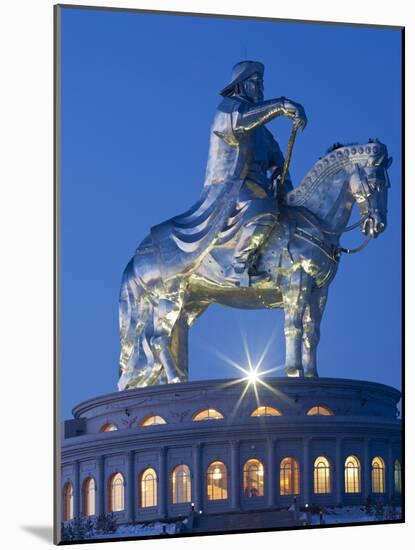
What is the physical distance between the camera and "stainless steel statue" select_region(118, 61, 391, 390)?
1619 inches

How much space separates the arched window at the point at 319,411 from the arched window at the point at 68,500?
406 centimetres

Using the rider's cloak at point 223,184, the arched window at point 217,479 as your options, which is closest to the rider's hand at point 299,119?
the rider's cloak at point 223,184

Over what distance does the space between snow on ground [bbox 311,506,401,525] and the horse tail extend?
144 inches

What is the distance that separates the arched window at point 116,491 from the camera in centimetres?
4150

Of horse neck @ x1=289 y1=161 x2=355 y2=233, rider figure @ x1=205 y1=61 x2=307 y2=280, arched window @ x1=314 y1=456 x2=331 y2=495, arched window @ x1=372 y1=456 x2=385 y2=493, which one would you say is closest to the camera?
rider figure @ x1=205 y1=61 x2=307 y2=280

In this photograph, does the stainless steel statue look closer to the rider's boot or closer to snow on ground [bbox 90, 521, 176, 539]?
the rider's boot

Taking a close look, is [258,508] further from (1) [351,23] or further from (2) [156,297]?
(1) [351,23]

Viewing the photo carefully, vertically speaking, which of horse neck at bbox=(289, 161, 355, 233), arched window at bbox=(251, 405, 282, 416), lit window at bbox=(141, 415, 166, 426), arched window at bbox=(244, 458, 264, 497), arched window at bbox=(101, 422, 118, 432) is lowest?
arched window at bbox=(244, 458, 264, 497)

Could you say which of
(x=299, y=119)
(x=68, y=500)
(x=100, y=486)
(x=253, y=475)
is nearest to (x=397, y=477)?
(x=253, y=475)

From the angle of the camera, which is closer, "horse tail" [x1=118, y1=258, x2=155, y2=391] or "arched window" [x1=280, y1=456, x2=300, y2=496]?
"arched window" [x1=280, y1=456, x2=300, y2=496]

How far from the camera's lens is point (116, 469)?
4188cm

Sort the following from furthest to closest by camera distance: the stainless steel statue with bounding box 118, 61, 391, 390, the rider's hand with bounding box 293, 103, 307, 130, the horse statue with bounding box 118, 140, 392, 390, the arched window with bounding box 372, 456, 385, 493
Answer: the arched window with bounding box 372, 456, 385, 493
the horse statue with bounding box 118, 140, 392, 390
the stainless steel statue with bounding box 118, 61, 391, 390
the rider's hand with bounding box 293, 103, 307, 130

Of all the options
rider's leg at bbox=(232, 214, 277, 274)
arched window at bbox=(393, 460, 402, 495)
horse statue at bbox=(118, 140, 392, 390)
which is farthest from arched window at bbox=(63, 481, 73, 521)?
arched window at bbox=(393, 460, 402, 495)

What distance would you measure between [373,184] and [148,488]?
19.9 ft
